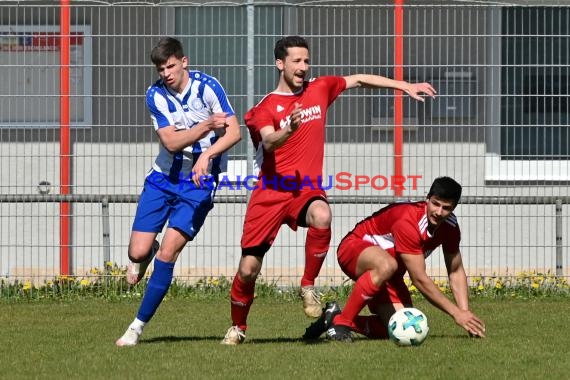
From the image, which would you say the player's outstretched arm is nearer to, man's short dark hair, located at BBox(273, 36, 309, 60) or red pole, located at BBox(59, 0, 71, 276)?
man's short dark hair, located at BBox(273, 36, 309, 60)

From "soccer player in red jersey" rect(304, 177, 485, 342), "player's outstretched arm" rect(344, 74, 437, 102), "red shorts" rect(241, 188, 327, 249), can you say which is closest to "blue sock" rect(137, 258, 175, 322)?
"red shorts" rect(241, 188, 327, 249)

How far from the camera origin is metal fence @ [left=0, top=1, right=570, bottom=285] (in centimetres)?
1355

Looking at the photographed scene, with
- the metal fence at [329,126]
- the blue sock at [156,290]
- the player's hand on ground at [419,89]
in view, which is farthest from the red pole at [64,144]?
the player's hand on ground at [419,89]

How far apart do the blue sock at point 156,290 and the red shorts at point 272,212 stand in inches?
23.1

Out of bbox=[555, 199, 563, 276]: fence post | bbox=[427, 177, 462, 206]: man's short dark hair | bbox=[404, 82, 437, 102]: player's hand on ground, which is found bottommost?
bbox=[555, 199, 563, 276]: fence post

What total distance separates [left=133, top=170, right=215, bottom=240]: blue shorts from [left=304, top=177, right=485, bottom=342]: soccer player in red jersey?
1.03 metres

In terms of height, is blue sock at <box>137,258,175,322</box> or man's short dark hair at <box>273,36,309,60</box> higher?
man's short dark hair at <box>273,36,309,60</box>

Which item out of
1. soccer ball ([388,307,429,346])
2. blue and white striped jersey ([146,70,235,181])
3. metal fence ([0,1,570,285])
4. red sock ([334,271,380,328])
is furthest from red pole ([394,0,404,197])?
soccer ball ([388,307,429,346])

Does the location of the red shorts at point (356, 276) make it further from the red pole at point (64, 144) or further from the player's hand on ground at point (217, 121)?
the red pole at point (64, 144)

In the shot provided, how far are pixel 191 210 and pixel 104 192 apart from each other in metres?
4.22

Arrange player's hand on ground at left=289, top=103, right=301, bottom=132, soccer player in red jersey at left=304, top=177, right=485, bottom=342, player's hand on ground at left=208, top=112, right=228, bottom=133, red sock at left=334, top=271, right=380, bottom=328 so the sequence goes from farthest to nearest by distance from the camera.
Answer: red sock at left=334, top=271, right=380, bottom=328 < soccer player in red jersey at left=304, top=177, right=485, bottom=342 < player's hand on ground at left=208, top=112, right=228, bottom=133 < player's hand on ground at left=289, top=103, right=301, bottom=132

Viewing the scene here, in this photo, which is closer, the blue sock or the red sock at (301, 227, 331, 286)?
the red sock at (301, 227, 331, 286)

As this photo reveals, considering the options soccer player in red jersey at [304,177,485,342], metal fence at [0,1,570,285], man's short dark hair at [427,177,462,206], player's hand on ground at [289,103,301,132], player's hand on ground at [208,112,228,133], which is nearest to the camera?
player's hand on ground at [289,103,301,132]

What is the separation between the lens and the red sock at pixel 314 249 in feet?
31.3
